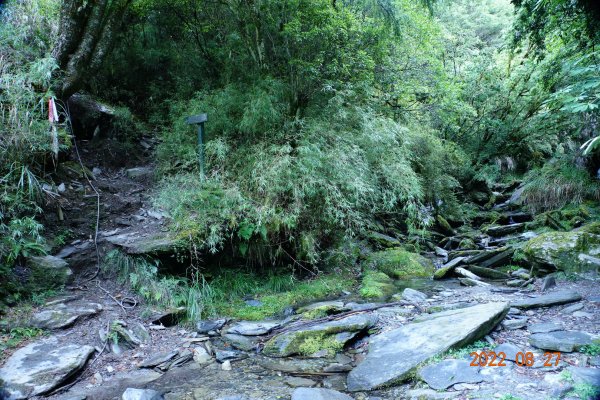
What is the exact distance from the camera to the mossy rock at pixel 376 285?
235 inches

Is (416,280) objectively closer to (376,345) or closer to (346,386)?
(376,345)

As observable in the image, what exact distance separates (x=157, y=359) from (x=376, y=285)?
354 cm

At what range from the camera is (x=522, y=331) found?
388cm

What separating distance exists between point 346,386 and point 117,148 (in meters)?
6.47

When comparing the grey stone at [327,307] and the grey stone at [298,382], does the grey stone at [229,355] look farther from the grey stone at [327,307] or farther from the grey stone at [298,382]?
the grey stone at [327,307]

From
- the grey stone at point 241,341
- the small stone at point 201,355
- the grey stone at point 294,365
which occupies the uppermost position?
the small stone at point 201,355

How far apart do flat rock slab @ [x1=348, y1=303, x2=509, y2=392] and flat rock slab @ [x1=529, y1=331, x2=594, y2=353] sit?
424mm

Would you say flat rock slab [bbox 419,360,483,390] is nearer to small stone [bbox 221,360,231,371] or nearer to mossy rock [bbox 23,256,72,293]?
small stone [bbox 221,360,231,371]

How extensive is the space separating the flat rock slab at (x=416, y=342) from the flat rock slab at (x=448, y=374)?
0.16 metres

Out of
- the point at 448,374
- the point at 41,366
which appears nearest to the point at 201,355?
the point at 41,366

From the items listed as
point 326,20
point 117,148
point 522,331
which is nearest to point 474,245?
point 522,331

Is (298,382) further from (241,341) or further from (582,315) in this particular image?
(582,315)

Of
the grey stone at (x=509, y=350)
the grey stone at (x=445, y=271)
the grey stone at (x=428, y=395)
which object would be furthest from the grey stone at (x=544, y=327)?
the grey stone at (x=445, y=271)

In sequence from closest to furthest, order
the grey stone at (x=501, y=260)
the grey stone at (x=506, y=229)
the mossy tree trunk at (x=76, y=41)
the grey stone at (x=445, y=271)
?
the mossy tree trunk at (x=76, y=41)
the grey stone at (x=445, y=271)
the grey stone at (x=501, y=260)
the grey stone at (x=506, y=229)
